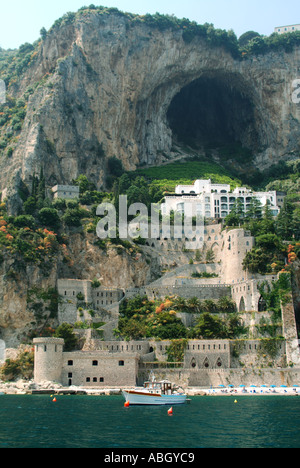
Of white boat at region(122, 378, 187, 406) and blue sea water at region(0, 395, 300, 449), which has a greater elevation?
white boat at region(122, 378, 187, 406)

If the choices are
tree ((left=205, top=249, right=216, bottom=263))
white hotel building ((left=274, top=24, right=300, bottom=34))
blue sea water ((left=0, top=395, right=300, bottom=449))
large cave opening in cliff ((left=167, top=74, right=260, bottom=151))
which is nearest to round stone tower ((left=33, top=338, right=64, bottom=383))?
blue sea water ((left=0, top=395, right=300, bottom=449))

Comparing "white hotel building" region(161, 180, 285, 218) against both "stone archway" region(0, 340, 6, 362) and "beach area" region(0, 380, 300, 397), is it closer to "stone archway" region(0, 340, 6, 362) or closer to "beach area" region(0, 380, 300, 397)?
"stone archway" region(0, 340, 6, 362)

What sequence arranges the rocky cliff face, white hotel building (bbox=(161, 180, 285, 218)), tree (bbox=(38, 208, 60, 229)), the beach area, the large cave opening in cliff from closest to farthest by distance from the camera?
1. the beach area
2. tree (bbox=(38, 208, 60, 229))
3. white hotel building (bbox=(161, 180, 285, 218))
4. the rocky cliff face
5. the large cave opening in cliff

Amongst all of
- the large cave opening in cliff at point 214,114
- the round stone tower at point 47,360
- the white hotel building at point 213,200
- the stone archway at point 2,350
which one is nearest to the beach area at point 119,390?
the round stone tower at point 47,360

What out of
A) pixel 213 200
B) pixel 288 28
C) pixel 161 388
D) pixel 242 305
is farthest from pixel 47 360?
pixel 288 28

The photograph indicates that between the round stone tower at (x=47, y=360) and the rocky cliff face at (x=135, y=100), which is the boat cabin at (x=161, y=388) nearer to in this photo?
the round stone tower at (x=47, y=360)

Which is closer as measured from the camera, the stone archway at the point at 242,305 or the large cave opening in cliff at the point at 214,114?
the stone archway at the point at 242,305
